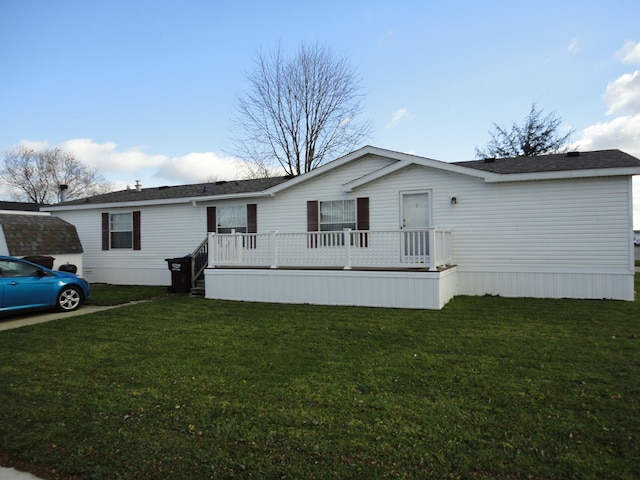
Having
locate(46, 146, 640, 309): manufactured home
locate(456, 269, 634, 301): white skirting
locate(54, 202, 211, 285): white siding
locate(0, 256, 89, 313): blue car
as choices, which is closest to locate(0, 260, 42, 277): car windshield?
locate(0, 256, 89, 313): blue car

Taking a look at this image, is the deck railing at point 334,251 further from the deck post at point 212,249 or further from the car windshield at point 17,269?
the car windshield at point 17,269

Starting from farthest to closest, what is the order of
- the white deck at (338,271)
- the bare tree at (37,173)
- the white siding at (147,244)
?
1. the bare tree at (37,173)
2. the white siding at (147,244)
3. the white deck at (338,271)

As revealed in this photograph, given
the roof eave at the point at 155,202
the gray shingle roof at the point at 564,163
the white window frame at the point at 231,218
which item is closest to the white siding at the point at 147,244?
the roof eave at the point at 155,202

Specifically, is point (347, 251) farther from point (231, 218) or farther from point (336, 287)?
point (231, 218)

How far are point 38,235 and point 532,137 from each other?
29632 mm

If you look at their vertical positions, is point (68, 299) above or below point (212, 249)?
below

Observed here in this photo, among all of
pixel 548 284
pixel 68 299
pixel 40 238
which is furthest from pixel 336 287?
pixel 40 238

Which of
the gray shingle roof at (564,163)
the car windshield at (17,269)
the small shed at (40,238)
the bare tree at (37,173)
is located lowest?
the car windshield at (17,269)

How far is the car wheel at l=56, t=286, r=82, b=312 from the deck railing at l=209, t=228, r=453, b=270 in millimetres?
3155

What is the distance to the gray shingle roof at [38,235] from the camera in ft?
40.5

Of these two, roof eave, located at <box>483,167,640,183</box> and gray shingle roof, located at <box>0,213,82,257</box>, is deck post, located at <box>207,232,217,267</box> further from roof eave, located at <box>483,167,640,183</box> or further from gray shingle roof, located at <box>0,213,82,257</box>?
roof eave, located at <box>483,167,640,183</box>

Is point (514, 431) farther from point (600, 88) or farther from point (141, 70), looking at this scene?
point (141, 70)

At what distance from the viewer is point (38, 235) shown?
1316cm

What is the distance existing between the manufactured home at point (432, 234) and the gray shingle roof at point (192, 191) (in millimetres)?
565
